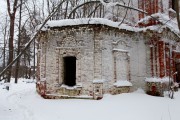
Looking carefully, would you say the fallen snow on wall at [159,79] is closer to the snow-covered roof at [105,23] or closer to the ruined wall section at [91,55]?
the ruined wall section at [91,55]

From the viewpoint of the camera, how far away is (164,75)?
1547 centimetres

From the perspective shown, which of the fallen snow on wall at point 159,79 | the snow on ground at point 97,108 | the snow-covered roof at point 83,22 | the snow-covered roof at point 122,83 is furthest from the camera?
the fallen snow on wall at point 159,79

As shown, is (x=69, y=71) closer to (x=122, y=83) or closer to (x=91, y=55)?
(x=91, y=55)

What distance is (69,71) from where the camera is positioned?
1579cm

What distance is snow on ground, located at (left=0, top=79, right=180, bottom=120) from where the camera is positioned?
10.3m

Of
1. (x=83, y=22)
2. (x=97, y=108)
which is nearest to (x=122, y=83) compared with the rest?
(x=97, y=108)

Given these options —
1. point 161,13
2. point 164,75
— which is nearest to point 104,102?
point 164,75

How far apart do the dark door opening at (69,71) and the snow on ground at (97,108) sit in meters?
2.00

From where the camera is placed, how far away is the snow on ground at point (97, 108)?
1033 centimetres

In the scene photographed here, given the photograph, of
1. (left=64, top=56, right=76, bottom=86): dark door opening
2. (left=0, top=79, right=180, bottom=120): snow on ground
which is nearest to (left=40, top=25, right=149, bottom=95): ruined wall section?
(left=64, top=56, right=76, bottom=86): dark door opening

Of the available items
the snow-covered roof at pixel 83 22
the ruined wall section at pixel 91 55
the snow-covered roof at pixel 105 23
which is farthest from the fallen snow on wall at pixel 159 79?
the snow-covered roof at pixel 83 22

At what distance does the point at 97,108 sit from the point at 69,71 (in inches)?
182

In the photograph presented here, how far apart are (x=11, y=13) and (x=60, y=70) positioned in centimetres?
797

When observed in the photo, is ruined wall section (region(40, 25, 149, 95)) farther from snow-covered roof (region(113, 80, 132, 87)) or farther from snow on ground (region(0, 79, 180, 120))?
Answer: snow on ground (region(0, 79, 180, 120))
